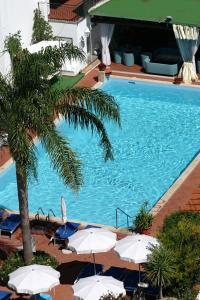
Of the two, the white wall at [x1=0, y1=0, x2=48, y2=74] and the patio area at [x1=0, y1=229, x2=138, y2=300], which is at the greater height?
the white wall at [x1=0, y1=0, x2=48, y2=74]

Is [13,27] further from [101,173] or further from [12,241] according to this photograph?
[12,241]

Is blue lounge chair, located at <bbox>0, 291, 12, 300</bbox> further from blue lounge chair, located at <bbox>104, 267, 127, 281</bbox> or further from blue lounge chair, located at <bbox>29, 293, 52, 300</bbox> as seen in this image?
blue lounge chair, located at <bbox>104, 267, 127, 281</bbox>

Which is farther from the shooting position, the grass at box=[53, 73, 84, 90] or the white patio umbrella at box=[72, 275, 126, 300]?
the grass at box=[53, 73, 84, 90]

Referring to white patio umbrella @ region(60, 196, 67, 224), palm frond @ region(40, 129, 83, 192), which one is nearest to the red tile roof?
white patio umbrella @ region(60, 196, 67, 224)

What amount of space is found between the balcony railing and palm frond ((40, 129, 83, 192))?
1995 cm

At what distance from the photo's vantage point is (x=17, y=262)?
25.9m

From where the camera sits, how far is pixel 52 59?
24.6 m

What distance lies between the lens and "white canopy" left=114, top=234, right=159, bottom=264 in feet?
78.2

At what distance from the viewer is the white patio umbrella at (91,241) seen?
24.5m

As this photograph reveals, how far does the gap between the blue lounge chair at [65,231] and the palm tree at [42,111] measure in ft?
8.40

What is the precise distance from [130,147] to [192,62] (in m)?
7.41

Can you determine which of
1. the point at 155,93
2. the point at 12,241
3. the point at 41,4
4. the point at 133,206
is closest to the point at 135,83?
the point at 155,93

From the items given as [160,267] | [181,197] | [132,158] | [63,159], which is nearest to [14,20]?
[132,158]

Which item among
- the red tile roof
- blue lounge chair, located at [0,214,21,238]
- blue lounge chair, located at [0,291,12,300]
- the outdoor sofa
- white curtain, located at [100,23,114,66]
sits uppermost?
the red tile roof
